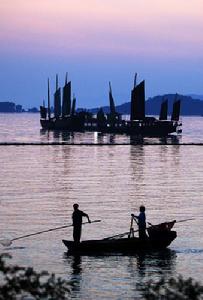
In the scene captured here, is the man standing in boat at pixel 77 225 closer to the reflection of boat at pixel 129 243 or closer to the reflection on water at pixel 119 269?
the reflection of boat at pixel 129 243

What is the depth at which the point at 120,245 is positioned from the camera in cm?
3778

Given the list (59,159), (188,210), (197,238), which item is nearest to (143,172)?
(59,159)

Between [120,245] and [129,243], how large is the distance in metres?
0.36

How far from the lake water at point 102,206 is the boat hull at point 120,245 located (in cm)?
43

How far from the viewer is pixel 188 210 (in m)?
53.2

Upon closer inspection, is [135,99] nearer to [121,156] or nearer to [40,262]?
[121,156]

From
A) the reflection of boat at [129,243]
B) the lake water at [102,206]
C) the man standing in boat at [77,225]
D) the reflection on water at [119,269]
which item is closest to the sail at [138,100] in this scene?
the lake water at [102,206]

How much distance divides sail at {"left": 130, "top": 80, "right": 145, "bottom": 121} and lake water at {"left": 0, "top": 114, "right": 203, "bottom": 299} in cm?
4678

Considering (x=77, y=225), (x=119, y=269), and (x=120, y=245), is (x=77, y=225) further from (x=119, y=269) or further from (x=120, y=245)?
(x=119, y=269)

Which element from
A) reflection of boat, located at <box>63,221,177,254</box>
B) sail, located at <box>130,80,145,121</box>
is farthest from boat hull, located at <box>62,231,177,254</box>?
sail, located at <box>130,80,145,121</box>

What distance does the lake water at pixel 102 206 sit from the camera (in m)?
34.4

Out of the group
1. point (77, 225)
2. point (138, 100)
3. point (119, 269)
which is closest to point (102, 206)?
point (77, 225)

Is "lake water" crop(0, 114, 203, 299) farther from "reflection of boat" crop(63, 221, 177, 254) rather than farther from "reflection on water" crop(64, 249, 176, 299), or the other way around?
"reflection of boat" crop(63, 221, 177, 254)

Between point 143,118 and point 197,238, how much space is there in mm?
132946
